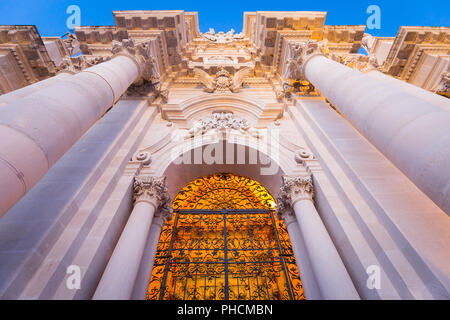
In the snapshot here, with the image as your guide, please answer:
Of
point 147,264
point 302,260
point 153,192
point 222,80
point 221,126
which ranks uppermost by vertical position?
point 222,80

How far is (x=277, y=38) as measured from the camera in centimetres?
961

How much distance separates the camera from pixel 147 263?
178 inches

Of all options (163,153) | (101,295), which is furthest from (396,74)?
(101,295)

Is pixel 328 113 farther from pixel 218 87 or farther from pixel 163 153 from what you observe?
pixel 163 153

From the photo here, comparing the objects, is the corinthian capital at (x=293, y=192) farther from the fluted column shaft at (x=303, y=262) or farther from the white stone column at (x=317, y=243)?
the fluted column shaft at (x=303, y=262)

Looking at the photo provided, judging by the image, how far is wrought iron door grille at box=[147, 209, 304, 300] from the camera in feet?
16.3

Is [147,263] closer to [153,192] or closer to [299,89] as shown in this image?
[153,192]

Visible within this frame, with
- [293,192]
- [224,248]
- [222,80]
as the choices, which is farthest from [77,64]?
[293,192]

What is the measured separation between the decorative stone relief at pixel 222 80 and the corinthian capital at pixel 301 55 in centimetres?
218

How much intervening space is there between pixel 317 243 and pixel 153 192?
11.7 ft

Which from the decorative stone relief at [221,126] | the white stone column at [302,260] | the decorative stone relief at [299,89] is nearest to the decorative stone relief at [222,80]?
the decorative stone relief at [299,89]

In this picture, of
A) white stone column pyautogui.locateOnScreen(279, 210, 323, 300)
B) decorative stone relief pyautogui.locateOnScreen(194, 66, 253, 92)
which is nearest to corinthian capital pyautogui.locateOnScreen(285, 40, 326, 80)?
decorative stone relief pyautogui.locateOnScreen(194, 66, 253, 92)
